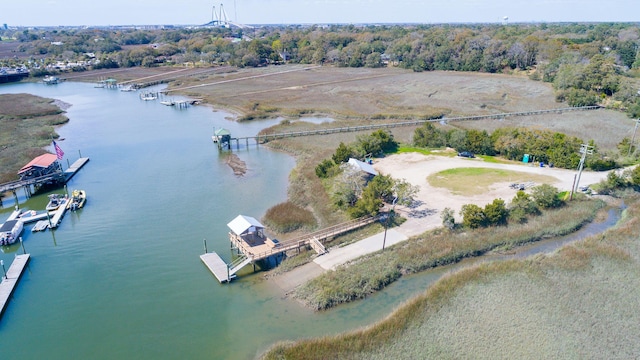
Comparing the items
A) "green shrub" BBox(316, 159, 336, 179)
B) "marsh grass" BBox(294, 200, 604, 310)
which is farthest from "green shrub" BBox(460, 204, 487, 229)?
"green shrub" BBox(316, 159, 336, 179)

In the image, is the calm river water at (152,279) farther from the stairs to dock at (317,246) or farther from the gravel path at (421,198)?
the stairs to dock at (317,246)

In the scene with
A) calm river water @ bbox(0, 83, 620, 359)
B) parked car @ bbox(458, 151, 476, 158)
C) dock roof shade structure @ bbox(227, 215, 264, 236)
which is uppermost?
dock roof shade structure @ bbox(227, 215, 264, 236)

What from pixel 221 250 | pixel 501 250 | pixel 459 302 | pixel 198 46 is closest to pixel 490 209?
pixel 501 250

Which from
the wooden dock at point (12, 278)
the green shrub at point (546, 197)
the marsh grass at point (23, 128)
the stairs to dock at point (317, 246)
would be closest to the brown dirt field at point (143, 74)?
the marsh grass at point (23, 128)

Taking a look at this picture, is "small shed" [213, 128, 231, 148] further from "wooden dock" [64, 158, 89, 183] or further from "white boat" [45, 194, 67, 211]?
"white boat" [45, 194, 67, 211]

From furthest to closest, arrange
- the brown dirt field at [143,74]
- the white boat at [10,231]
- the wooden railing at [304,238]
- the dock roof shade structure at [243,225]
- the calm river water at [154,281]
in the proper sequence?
the brown dirt field at [143,74], the white boat at [10,231], the dock roof shade structure at [243,225], the wooden railing at [304,238], the calm river water at [154,281]

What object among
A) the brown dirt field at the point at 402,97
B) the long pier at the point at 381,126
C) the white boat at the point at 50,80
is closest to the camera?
the long pier at the point at 381,126

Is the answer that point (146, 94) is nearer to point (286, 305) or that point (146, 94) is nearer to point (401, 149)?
point (401, 149)
